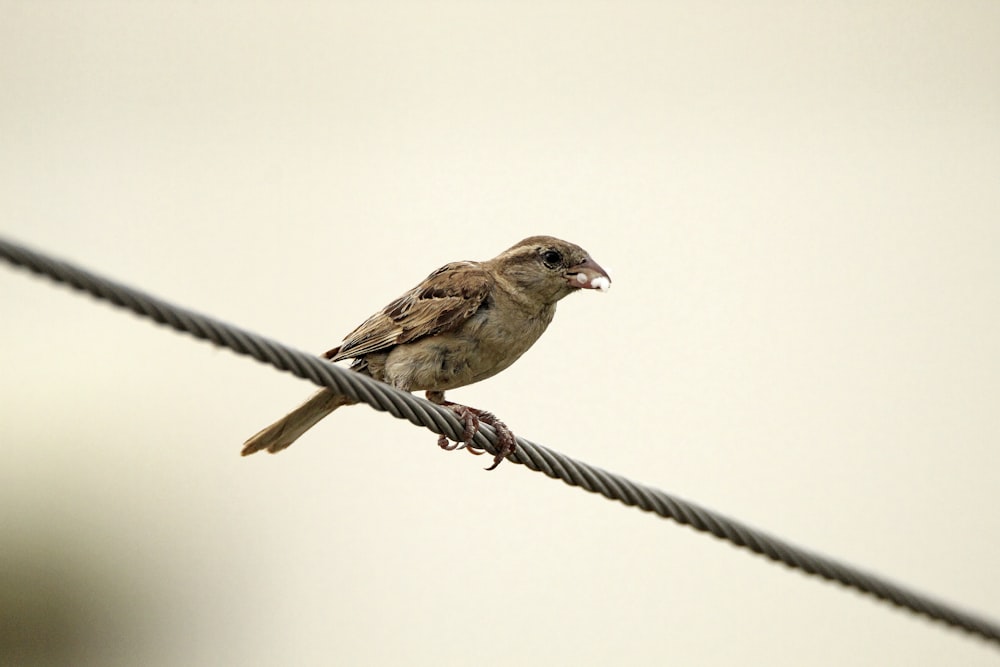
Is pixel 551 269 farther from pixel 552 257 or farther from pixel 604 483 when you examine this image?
pixel 604 483

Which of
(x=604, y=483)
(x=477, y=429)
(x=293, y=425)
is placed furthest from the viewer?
(x=293, y=425)

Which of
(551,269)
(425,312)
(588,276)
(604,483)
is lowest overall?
(604,483)

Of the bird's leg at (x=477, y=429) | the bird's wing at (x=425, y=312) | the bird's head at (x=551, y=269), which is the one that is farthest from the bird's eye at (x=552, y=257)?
the bird's leg at (x=477, y=429)

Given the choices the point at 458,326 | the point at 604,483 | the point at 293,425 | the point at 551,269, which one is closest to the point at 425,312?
the point at 458,326

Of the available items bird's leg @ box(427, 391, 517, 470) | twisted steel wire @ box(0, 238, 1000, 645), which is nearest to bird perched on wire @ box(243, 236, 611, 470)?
bird's leg @ box(427, 391, 517, 470)

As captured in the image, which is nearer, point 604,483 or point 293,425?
point 604,483

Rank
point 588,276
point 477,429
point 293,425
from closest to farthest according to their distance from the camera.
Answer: point 477,429, point 293,425, point 588,276

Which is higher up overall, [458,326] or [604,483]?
[458,326]
